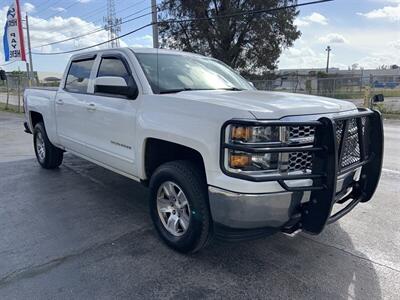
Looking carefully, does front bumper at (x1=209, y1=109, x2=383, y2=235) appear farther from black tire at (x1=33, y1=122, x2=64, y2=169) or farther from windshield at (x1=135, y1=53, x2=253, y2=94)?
black tire at (x1=33, y1=122, x2=64, y2=169)

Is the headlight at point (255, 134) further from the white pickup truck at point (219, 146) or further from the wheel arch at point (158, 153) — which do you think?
the wheel arch at point (158, 153)

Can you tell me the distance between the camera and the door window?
16.5 feet

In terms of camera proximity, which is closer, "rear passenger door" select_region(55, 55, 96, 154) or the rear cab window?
the rear cab window

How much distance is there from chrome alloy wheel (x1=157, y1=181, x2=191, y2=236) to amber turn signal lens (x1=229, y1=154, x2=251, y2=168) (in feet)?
2.33

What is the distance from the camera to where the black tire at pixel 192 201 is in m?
3.14

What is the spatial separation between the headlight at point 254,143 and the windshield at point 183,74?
131cm

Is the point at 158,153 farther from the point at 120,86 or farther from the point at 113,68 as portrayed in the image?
the point at 113,68

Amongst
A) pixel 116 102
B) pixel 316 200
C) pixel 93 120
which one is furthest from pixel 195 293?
pixel 93 120

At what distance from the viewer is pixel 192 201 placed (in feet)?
10.4

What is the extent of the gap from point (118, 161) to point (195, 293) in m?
1.94

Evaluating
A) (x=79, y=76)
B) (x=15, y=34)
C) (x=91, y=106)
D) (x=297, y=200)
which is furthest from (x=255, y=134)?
(x=15, y=34)

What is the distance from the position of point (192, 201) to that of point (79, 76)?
10.2 feet

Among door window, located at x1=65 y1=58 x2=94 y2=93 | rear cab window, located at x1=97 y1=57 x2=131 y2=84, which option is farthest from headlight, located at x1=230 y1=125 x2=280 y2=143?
door window, located at x1=65 y1=58 x2=94 y2=93

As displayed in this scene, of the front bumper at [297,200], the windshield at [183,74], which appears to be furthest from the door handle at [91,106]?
the front bumper at [297,200]
